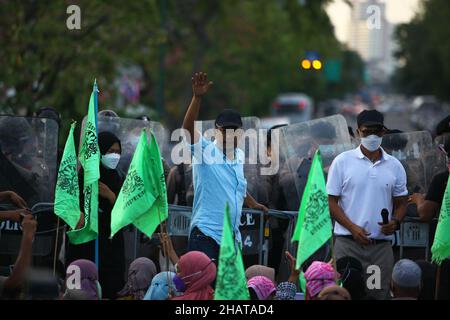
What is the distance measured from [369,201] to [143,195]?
175cm

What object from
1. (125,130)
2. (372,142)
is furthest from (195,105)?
(125,130)

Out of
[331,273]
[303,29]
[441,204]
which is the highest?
[303,29]

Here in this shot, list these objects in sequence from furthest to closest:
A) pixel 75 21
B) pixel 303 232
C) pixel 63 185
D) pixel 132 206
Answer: pixel 75 21, pixel 63 185, pixel 132 206, pixel 303 232

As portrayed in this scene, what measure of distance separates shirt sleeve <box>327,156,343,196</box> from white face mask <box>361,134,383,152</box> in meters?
0.24

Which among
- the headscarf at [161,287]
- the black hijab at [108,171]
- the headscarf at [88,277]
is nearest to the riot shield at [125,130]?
the black hijab at [108,171]

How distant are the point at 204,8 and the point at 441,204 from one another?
2658cm

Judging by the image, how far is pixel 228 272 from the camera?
6.21 m

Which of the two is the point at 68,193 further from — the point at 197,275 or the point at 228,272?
the point at 228,272

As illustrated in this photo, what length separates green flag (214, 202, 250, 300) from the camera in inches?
244

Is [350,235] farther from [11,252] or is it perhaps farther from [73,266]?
[11,252]

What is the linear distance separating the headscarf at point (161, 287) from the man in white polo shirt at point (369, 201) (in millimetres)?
1452

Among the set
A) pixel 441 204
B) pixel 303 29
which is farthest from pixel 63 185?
pixel 303 29

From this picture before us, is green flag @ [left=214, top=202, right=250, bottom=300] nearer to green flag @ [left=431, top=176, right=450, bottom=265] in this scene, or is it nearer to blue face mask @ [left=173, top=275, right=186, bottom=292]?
blue face mask @ [left=173, top=275, right=186, bottom=292]

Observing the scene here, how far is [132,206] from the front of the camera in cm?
749
